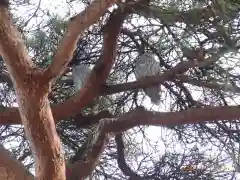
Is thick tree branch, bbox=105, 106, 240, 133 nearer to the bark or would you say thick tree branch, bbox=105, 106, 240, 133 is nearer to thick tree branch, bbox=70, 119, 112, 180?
thick tree branch, bbox=70, 119, 112, 180

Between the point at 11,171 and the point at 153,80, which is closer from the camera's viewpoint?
the point at 11,171

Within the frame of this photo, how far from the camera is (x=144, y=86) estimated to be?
174 cm

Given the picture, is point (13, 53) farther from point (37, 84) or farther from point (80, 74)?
point (80, 74)

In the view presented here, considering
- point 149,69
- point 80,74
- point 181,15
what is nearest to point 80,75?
point 80,74

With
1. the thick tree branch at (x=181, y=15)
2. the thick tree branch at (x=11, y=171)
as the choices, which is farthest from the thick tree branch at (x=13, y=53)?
the thick tree branch at (x=181, y=15)

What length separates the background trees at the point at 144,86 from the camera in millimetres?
1410

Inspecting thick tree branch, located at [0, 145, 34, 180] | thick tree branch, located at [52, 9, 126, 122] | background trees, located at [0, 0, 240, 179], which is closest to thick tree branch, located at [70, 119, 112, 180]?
background trees, located at [0, 0, 240, 179]

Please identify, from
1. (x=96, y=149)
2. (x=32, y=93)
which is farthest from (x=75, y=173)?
(x=32, y=93)

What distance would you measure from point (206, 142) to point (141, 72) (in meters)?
0.55

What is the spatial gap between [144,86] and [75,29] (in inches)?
17.1

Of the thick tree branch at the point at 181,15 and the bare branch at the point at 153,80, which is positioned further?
the bare branch at the point at 153,80

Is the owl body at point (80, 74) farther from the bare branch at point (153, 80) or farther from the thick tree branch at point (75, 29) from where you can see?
the thick tree branch at point (75, 29)

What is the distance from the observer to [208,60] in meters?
1.34

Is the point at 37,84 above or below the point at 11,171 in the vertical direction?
above
